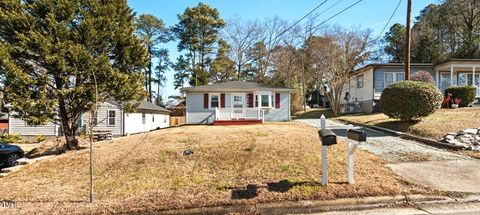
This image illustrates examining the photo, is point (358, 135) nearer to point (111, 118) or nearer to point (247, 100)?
point (247, 100)

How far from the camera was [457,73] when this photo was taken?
86.3 feet

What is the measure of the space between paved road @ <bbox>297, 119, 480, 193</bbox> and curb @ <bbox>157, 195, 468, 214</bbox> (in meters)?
0.83

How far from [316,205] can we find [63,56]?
36.3 feet

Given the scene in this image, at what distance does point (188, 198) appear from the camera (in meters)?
6.04

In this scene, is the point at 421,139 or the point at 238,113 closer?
the point at 421,139

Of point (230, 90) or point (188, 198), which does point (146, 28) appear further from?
point (188, 198)

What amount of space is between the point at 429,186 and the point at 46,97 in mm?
13145

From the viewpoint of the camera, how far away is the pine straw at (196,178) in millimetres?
5941

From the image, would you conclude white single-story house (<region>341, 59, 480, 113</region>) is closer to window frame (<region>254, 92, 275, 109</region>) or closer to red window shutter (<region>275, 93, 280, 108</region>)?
red window shutter (<region>275, 93, 280, 108</region>)

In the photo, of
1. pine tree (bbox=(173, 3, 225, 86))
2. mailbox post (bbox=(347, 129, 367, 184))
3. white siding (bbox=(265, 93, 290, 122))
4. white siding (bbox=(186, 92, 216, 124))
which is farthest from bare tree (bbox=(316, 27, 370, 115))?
mailbox post (bbox=(347, 129, 367, 184))

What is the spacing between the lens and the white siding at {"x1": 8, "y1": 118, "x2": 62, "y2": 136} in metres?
23.1

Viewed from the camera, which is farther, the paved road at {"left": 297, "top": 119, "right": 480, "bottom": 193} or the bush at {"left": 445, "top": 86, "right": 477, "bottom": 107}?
the bush at {"left": 445, "top": 86, "right": 477, "bottom": 107}

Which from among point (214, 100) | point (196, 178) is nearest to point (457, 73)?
point (214, 100)

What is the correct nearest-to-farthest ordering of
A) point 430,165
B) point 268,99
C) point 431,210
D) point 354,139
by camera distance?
point 431,210 → point 354,139 → point 430,165 → point 268,99
